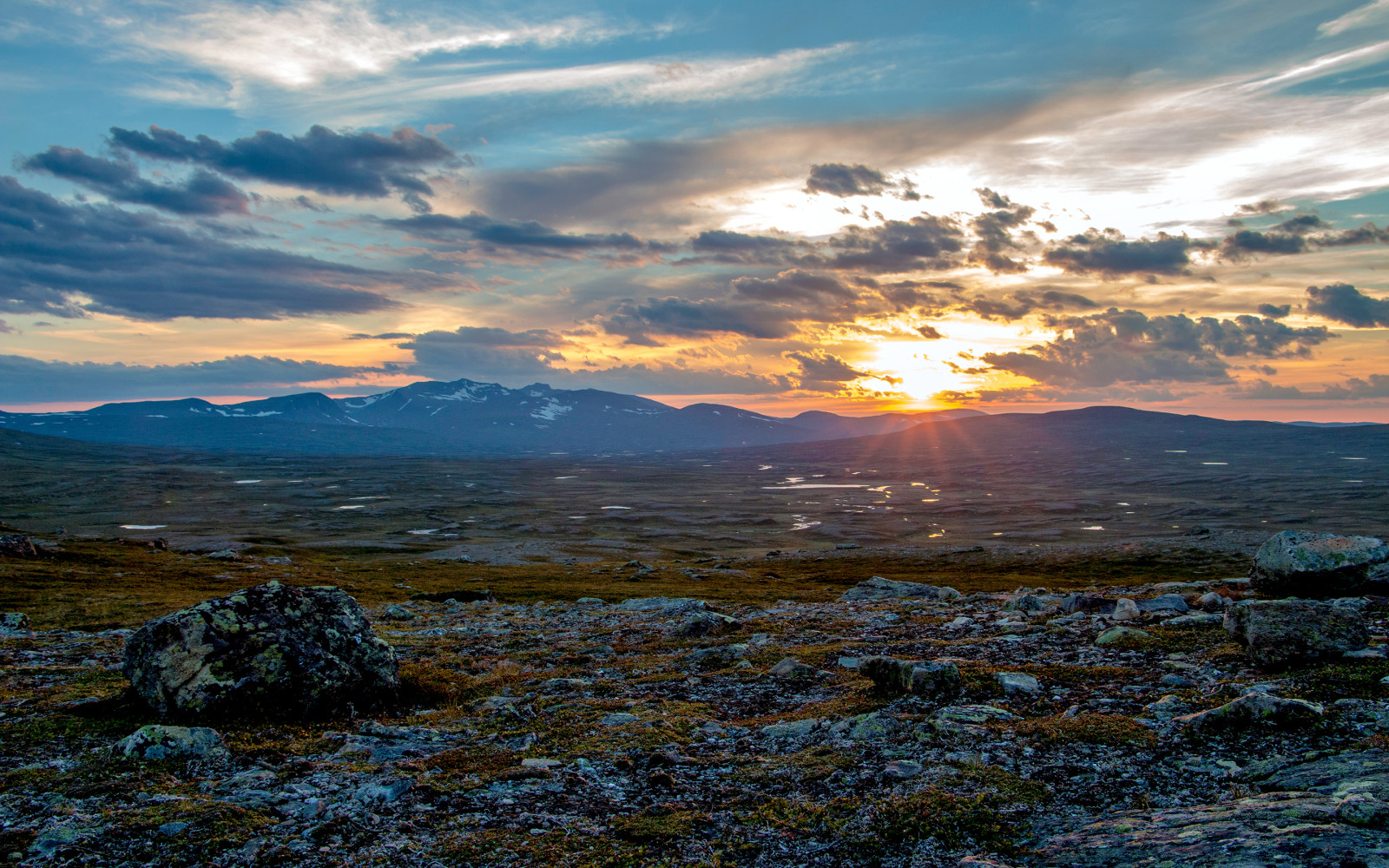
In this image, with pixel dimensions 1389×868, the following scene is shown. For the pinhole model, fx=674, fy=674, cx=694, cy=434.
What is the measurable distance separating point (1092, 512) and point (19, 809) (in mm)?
214686

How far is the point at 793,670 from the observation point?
1541 centimetres

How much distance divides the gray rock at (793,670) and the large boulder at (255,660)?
27.5 ft

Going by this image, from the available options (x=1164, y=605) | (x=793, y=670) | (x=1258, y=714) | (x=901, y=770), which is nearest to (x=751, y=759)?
(x=901, y=770)

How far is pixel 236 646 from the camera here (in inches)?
462

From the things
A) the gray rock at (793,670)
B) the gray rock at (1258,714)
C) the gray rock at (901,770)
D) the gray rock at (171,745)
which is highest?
the gray rock at (1258,714)

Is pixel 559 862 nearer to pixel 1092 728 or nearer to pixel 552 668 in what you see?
pixel 1092 728

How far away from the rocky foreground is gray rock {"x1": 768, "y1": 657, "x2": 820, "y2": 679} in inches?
4.7

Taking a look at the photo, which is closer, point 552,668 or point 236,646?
point 236,646

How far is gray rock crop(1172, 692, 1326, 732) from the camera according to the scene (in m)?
8.72

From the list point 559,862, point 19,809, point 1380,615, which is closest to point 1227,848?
point 559,862

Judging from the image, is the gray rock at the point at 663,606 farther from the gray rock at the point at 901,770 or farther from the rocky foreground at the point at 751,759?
the gray rock at the point at 901,770

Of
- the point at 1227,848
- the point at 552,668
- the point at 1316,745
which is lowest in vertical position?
the point at 552,668

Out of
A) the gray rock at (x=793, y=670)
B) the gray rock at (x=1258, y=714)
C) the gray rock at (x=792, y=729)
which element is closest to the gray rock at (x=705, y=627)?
the gray rock at (x=793, y=670)

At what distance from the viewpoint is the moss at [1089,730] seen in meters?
9.16
